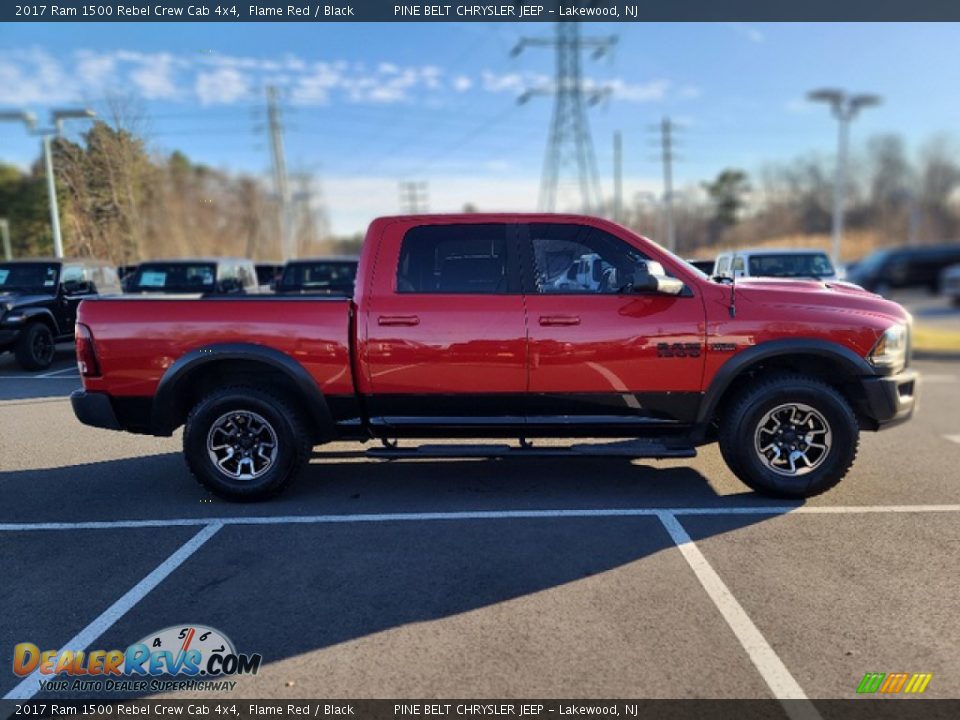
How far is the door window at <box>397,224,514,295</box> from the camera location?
15.0 feet

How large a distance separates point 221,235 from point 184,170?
343 inches

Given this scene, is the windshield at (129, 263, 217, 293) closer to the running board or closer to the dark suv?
the dark suv

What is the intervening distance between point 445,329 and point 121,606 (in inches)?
97.2

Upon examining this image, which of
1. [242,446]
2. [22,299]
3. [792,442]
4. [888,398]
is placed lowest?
[792,442]

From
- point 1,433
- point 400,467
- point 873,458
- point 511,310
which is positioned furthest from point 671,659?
point 1,433

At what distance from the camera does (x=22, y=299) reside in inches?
401

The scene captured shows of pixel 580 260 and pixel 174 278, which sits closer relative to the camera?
pixel 580 260

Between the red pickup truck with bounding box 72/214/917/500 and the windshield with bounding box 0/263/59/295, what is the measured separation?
311 inches

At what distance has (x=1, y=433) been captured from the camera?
22.8 feet

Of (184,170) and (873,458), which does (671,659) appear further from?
(184,170)

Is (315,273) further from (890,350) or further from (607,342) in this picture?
(890,350)

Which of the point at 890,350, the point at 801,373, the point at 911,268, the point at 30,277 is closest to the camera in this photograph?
the point at 890,350

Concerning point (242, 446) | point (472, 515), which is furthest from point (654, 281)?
point (242, 446)

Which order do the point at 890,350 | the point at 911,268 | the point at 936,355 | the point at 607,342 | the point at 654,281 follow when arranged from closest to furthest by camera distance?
the point at 654,281 < the point at 607,342 < the point at 890,350 < the point at 936,355 < the point at 911,268
